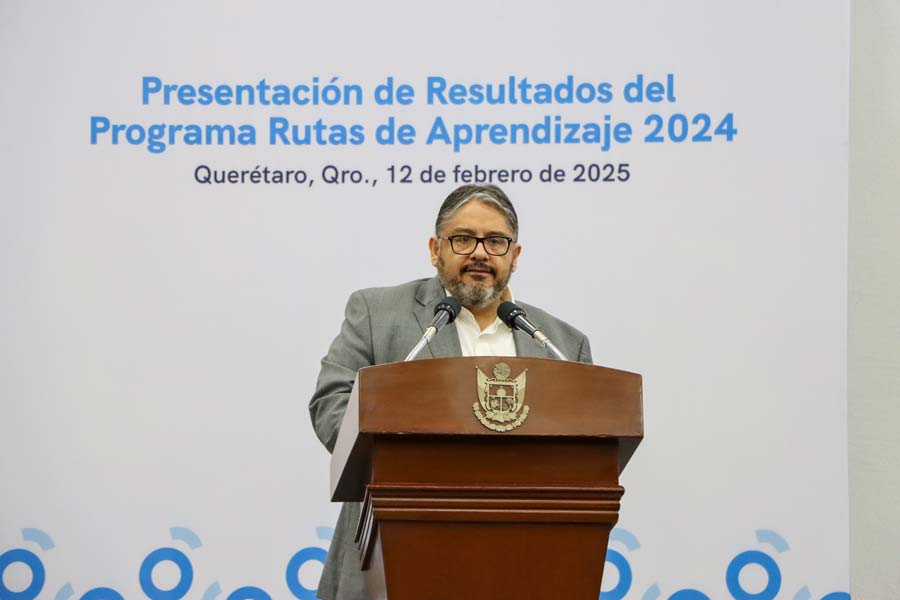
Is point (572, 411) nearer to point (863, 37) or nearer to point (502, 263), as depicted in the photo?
point (502, 263)

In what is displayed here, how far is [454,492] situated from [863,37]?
2.84m

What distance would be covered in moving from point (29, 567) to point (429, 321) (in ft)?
6.07

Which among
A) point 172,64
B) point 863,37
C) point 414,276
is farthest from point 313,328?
point 863,37

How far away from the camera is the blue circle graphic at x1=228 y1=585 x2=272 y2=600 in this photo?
4.02 metres

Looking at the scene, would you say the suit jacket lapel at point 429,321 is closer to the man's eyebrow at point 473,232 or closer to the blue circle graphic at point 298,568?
the man's eyebrow at point 473,232

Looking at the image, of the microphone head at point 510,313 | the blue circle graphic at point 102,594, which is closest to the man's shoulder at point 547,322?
the microphone head at point 510,313

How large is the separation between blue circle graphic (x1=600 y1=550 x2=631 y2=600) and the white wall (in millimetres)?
711

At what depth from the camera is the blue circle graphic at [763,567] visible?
4.01m

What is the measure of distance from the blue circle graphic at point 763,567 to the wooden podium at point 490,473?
2068 mm

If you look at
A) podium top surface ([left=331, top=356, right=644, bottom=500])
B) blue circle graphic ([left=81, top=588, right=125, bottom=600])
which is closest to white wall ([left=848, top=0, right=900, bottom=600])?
podium top surface ([left=331, top=356, right=644, bottom=500])

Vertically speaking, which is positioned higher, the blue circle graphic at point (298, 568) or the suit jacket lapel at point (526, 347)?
the suit jacket lapel at point (526, 347)

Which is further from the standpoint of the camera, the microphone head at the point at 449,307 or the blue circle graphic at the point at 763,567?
the blue circle graphic at the point at 763,567

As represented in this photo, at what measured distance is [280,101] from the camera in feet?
14.0

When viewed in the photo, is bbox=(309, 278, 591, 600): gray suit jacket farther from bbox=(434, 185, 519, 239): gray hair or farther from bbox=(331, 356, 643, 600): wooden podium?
bbox=(331, 356, 643, 600): wooden podium
